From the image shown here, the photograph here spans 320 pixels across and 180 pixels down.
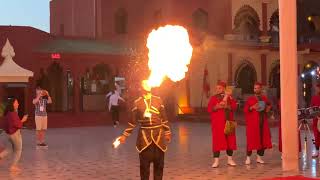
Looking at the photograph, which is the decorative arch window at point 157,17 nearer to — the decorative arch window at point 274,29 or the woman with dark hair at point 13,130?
the decorative arch window at point 274,29

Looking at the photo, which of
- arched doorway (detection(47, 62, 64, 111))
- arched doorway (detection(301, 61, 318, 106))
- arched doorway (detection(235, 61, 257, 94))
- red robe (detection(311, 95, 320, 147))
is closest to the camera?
red robe (detection(311, 95, 320, 147))

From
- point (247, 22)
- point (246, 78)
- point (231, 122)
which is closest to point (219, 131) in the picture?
point (231, 122)

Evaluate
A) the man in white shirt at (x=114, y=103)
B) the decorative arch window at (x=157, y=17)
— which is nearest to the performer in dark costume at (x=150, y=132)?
the man in white shirt at (x=114, y=103)

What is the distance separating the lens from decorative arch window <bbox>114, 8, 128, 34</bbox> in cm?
3622

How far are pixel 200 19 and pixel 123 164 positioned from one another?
78.9ft

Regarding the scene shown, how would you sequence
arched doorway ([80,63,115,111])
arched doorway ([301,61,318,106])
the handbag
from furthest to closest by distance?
arched doorway ([301,61,318,106]) → arched doorway ([80,63,115,111]) → the handbag

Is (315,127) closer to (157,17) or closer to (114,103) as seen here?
(114,103)

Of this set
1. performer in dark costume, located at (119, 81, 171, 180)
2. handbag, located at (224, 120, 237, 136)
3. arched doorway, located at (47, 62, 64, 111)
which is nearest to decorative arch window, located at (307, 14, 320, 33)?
arched doorway, located at (47, 62, 64, 111)

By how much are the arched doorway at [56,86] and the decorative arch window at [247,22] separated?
13061mm

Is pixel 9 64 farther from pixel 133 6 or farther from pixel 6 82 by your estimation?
pixel 133 6

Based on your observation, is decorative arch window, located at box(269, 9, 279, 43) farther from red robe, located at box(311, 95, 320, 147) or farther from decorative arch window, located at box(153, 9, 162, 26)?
red robe, located at box(311, 95, 320, 147)

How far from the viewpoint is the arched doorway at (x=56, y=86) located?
1202 inches

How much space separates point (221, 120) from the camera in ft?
38.8

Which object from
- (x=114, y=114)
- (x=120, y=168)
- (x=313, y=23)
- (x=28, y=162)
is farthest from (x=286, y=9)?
(x=313, y=23)
